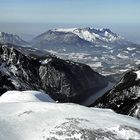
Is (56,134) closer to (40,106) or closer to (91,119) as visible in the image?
(91,119)

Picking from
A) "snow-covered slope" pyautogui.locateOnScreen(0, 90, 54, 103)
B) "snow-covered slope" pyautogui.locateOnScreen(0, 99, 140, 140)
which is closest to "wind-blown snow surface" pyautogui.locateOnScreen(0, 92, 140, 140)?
"snow-covered slope" pyautogui.locateOnScreen(0, 99, 140, 140)

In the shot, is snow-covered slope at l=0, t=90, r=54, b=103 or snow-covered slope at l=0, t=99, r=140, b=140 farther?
snow-covered slope at l=0, t=90, r=54, b=103

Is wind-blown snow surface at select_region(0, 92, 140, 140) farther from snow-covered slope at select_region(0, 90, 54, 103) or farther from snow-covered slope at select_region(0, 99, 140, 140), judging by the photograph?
snow-covered slope at select_region(0, 90, 54, 103)

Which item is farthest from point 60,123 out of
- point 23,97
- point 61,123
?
point 23,97

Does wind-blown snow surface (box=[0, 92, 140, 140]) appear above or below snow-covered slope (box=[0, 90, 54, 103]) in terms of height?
above

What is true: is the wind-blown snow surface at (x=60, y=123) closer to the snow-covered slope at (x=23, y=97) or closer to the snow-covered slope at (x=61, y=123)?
the snow-covered slope at (x=61, y=123)

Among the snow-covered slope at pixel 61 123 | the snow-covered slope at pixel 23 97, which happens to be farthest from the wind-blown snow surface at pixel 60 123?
the snow-covered slope at pixel 23 97

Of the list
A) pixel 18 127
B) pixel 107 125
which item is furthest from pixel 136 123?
pixel 18 127
